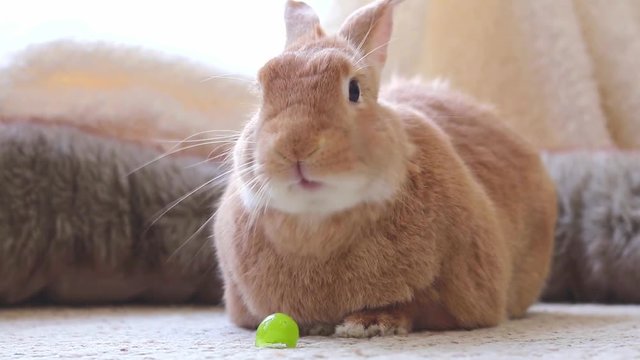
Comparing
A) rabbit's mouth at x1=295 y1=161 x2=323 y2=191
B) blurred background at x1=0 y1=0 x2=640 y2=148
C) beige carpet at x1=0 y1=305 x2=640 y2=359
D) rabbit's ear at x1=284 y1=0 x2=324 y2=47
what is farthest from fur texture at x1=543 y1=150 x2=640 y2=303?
rabbit's mouth at x1=295 y1=161 x2=323 y2=191

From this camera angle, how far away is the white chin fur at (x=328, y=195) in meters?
1.15

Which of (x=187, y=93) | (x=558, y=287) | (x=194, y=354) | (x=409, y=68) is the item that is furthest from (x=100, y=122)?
(x=194, y=354)

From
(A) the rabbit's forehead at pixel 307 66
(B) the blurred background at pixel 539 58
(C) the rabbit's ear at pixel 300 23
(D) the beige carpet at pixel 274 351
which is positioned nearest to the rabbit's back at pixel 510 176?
(D) the beige carpet at pixel 274 351

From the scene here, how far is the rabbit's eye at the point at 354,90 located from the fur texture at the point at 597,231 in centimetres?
91

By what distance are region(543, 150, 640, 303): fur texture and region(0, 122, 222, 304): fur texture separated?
0.75 m

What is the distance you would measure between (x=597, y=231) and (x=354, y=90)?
92 cm

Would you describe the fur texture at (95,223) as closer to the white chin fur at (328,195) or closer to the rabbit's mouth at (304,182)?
the white chin fur at (328,195)

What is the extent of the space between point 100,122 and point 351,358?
1444mm

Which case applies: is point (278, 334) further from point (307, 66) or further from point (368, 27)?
point (368, 27)

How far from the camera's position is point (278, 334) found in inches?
44.0

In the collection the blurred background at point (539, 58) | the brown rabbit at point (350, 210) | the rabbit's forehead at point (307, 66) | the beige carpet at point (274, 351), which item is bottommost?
the beige carpet at point (274, 351)

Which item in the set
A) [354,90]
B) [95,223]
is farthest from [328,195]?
[95,223]

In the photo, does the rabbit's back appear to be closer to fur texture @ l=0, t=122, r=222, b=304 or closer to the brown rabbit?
the brown rabbit

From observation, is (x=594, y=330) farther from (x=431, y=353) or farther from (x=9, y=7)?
(x=9, y=7)
